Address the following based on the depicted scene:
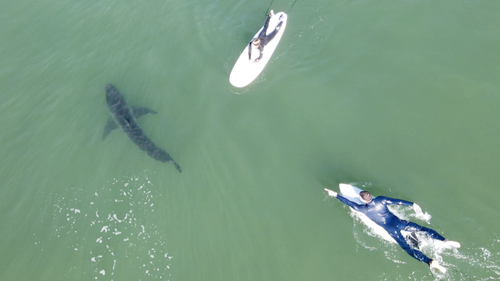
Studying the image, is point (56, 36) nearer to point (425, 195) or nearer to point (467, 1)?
point (425, 195)

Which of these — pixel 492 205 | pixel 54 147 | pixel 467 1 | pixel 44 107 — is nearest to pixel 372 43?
pixel 467 1

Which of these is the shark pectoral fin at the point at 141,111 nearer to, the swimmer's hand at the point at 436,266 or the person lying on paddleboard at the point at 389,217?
the person lying on paddleboard at the point at 389,217

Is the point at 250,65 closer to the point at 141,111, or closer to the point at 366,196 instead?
the point at 141,111

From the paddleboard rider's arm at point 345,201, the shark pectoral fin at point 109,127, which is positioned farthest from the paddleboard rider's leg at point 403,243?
the shark pectoral fin at point 109,127

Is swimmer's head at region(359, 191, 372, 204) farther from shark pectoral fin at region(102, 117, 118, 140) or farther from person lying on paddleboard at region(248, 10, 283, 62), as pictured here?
shark pectoral fin at region(102, 117, 118, 140)

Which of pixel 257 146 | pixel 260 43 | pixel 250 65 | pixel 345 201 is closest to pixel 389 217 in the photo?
Answer: pixel 345 201

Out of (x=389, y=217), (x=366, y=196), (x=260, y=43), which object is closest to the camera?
(x=366, y=196)
